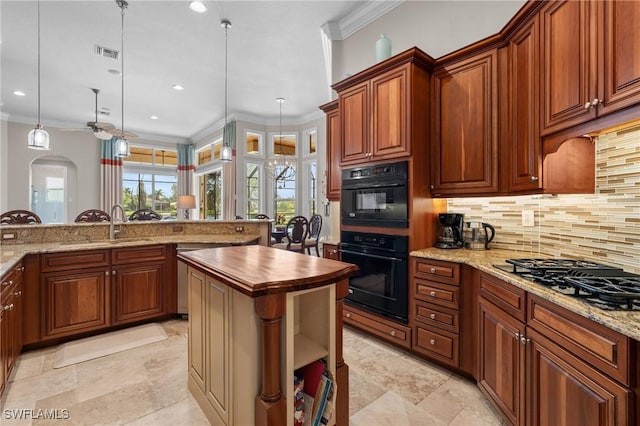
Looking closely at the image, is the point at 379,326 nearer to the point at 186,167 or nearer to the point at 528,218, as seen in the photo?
the point at 528,218

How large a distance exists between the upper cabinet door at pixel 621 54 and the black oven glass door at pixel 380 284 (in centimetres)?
158

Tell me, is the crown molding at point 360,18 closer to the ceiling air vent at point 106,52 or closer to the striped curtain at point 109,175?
the ceiling air vent at point 106,52

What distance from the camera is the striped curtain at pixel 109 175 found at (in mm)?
7875

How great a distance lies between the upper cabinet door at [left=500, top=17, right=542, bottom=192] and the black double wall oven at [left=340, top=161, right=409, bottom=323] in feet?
2.47

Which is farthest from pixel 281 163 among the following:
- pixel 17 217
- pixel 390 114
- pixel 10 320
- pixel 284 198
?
pixel 10 320

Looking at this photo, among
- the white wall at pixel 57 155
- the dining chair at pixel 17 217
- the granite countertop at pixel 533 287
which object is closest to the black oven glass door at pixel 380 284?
the granite countertop at pixel 533 287

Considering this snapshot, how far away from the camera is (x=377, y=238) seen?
2.69 metres

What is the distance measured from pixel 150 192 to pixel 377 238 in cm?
852

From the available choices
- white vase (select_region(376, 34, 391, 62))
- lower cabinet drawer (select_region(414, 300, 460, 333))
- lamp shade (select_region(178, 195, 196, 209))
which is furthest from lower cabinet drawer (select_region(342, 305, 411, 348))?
lamp shade (select_region(178, 195, 196, 209))

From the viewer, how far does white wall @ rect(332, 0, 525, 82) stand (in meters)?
2.47

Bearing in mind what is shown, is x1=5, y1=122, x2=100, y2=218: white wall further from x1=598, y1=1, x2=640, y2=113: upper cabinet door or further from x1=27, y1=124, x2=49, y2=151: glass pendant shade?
x1=598, y1=1, x2=640, y2=113: upper cabinet door

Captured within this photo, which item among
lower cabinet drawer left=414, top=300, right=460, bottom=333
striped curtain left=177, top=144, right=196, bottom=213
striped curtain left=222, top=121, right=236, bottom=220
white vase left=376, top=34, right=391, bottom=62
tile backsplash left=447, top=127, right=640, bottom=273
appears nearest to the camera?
tile backsplash left=447, top=127, right=640, bottom=273

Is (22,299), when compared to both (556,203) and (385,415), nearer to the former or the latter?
(385,415)

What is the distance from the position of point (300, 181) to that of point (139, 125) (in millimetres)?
4552
